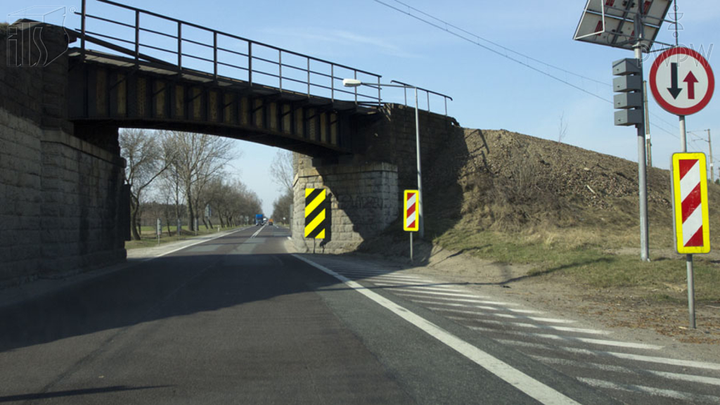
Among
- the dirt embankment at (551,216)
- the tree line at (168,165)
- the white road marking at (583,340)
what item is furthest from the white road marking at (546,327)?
the tree line at (168,165)

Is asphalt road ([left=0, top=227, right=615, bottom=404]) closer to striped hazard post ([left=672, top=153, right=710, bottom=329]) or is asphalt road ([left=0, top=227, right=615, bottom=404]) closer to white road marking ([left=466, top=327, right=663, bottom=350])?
white road marking ([left=466, top=327, right=663, bottom=350])

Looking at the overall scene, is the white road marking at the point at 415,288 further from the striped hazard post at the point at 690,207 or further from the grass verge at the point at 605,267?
the striped hazard post at the point at 690,207

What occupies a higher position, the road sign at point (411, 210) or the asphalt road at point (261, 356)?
the road sign at point (411, 210)

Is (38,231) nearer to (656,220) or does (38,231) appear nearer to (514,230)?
(514,230)

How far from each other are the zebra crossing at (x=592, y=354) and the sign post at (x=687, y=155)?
60.7 inches

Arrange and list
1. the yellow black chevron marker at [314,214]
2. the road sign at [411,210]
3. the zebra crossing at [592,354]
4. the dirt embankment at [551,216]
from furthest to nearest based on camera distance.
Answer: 1. the yellow black chevron marker at [314,214]
2. the road sign at [411,210]
3. the dirt embankment at [551,216]
4. the zebra crossing at [592,354]

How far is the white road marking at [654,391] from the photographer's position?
4.01 meters

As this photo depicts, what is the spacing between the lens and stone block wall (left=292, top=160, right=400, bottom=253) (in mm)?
24625

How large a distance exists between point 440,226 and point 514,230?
3292mm

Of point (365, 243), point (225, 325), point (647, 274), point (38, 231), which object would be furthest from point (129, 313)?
point (365, 243)

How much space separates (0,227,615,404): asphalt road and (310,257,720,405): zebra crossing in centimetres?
22

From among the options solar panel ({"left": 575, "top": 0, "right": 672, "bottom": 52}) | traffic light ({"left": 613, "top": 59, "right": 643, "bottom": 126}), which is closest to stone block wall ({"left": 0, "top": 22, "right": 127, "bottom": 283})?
traffic light ({"left": 613, "top": 59, "right": 643, "bottom": 126})

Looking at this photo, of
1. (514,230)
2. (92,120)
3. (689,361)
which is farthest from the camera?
(514,230)

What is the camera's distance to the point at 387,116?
25.7 metres
